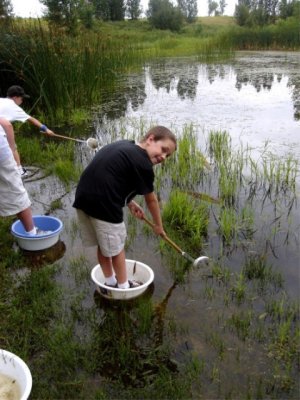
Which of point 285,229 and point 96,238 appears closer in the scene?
point 96,238

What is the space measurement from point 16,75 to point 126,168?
22.6 feet

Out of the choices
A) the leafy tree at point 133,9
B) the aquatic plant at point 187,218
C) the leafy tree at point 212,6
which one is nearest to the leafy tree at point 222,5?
the leafy tree at point 212,6

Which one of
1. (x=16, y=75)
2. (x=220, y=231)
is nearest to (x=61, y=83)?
(x=16, y=75)

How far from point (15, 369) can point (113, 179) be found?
1.34 m

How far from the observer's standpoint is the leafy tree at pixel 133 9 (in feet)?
194

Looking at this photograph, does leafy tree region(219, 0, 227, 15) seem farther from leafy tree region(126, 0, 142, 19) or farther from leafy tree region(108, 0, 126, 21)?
leafy tree region(108, 0, 126, 21)

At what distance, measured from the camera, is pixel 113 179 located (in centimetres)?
282

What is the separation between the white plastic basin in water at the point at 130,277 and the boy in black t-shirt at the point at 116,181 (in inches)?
13.4

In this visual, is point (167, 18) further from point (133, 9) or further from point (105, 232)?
point (105, 232)

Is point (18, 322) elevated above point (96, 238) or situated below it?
below

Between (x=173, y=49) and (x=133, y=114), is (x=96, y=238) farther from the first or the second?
(x=173, y=49)

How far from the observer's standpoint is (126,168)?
280 cm

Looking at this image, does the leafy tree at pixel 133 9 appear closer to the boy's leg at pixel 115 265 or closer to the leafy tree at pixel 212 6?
the leafy tree at pixel 212 6

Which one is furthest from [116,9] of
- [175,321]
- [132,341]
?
[132,341]
